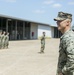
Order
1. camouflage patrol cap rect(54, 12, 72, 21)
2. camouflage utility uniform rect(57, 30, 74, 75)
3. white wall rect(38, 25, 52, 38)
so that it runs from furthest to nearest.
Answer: white wall rect(38, 25, 52, 38) < camouflage patrol cap rect(54, 12, 72, 21) < camouflage utility uniform rect(57, 30, 74, 75)

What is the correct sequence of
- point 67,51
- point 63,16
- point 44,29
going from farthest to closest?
point 44,29 < point 63,16 < point 67,51

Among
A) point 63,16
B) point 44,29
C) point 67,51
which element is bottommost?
point 67,51

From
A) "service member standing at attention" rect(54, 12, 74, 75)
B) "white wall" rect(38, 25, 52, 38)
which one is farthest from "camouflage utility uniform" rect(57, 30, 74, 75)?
"white wall" rect(38, 25, 52, 38)

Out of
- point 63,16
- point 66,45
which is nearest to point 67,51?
point 66,45

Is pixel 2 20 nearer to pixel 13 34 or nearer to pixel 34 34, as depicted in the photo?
pixel 13 34

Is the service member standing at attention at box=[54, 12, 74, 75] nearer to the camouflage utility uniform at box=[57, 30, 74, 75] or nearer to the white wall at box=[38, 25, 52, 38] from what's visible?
the camouflage utility uniform at box=[57, 30, 74, 75]

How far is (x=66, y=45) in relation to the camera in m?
3.85

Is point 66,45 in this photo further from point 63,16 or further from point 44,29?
point 44,29

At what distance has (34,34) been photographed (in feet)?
215

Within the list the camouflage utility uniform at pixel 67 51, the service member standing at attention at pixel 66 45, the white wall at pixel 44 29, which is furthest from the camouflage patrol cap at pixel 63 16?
the white wall at pixel 44 29

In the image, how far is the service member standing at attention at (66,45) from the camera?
12.5ft

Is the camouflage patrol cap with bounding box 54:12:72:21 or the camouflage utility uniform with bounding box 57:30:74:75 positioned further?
the camouflage patrol cap with bounding box 54:12:72:21

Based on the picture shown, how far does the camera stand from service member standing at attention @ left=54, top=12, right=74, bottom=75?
3803mm

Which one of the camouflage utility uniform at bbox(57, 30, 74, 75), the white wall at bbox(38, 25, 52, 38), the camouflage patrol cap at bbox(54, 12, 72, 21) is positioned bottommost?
the camouflage utility uniform at bbox(57, 30, 74, 75)
